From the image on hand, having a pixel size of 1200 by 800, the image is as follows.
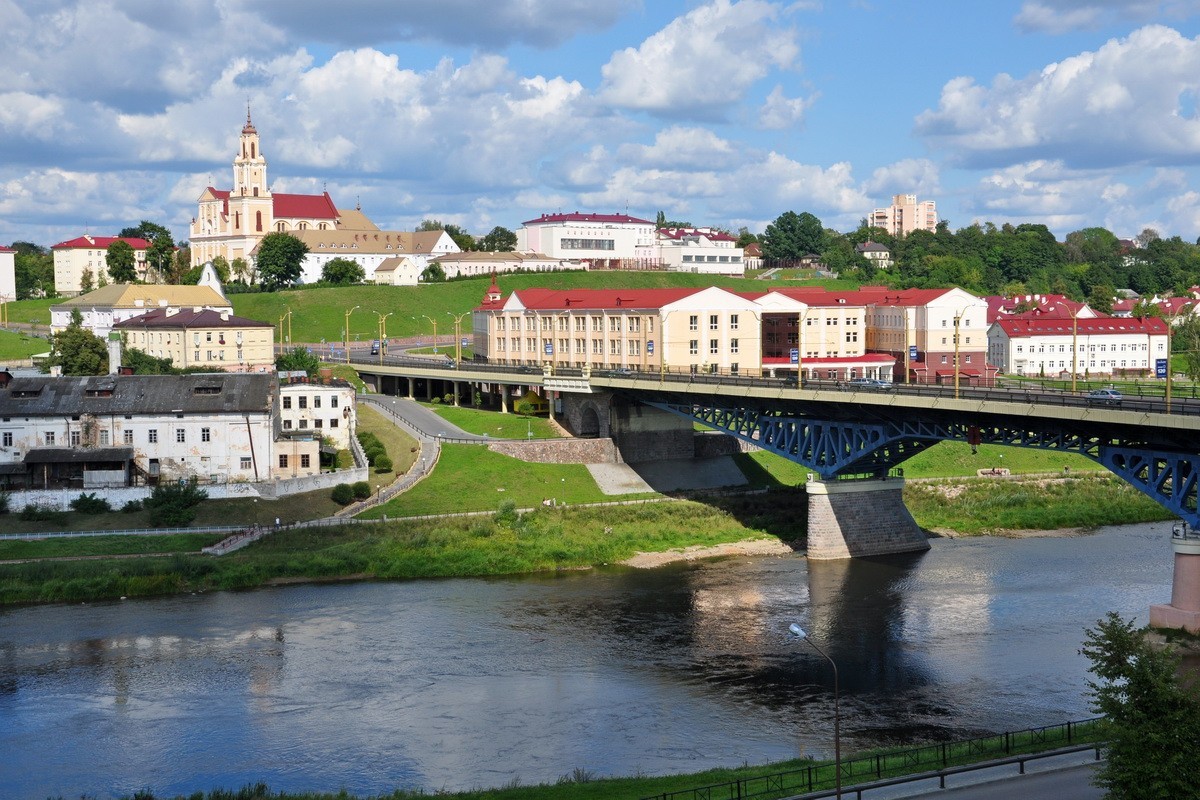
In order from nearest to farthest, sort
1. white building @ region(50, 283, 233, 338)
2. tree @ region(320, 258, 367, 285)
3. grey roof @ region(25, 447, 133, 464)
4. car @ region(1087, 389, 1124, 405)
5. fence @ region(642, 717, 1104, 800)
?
fence @ region(642, 717, 1104, 800), car @ region(1087, 389, 1124, 405), grey roof @ region(25, 447, 133, 464), white building @ region(50, 283, 233, 338), tree @ region(320, 258, 367, 285)

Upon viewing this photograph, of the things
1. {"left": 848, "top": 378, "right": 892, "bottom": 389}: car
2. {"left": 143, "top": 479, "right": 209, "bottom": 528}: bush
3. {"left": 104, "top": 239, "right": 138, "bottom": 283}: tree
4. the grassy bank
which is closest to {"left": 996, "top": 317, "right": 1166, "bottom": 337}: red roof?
the grassy bank

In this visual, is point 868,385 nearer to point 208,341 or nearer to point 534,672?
point 534,672

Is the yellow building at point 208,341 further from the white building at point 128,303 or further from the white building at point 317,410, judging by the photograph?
the white building at point 317,410

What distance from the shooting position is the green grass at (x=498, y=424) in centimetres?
10012

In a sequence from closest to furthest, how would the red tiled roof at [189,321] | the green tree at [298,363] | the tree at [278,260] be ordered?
1. the green tree at [298,363]
2. the red tiled roof at [189,321]
3. the tree at [278,260]

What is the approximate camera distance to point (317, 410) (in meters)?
94.0

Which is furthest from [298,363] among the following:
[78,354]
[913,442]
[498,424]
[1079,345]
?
[1079,345]

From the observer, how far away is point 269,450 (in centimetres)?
8606

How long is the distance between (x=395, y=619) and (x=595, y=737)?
1898 centimetres

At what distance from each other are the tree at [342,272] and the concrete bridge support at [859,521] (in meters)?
121

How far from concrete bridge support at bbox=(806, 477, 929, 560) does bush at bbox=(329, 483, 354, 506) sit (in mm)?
27232

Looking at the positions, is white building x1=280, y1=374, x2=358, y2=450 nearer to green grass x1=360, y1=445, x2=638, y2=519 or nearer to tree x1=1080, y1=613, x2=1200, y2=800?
green grass x1=360, y1=445, x2=638, y2=519

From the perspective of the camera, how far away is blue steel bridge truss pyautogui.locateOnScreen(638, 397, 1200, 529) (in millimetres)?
57656

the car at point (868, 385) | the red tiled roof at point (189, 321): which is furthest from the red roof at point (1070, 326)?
the red tiled roof at point (189, 321)
